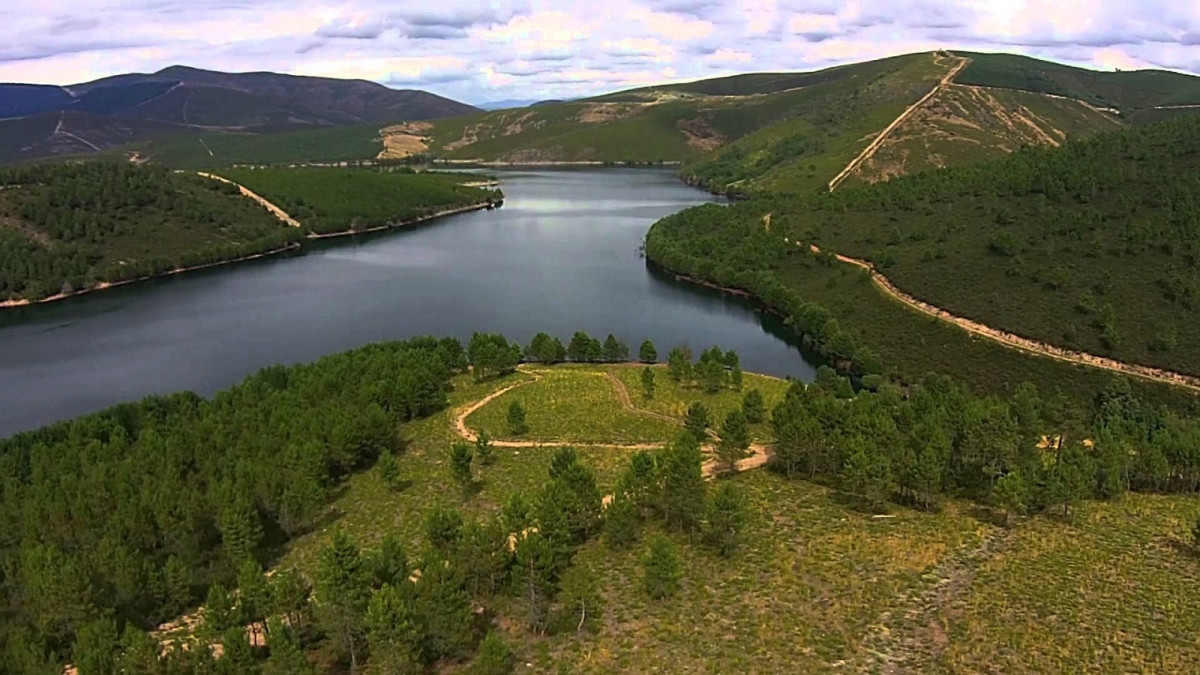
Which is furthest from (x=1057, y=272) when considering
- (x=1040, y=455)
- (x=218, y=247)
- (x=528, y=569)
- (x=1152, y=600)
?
(x=218, y=247)

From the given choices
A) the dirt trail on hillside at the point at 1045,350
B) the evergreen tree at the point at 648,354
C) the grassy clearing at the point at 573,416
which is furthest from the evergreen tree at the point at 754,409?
the dirt trail on hillside at the point at 1045,350

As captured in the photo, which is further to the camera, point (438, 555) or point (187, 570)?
point (187, 570)

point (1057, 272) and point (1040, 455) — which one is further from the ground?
point (1057, 272)

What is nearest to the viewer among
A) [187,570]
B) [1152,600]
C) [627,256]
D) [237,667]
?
[237,667]

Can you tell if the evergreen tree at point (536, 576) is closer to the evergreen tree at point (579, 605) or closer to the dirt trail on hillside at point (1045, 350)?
the evergreen tree at point (579, 605)

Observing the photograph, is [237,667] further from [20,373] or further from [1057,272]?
[1057,272]

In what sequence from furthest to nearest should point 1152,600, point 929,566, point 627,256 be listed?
point 627,256, point 929,566, point 1152,600

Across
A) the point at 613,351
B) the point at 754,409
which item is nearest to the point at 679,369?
the point at 754,409
